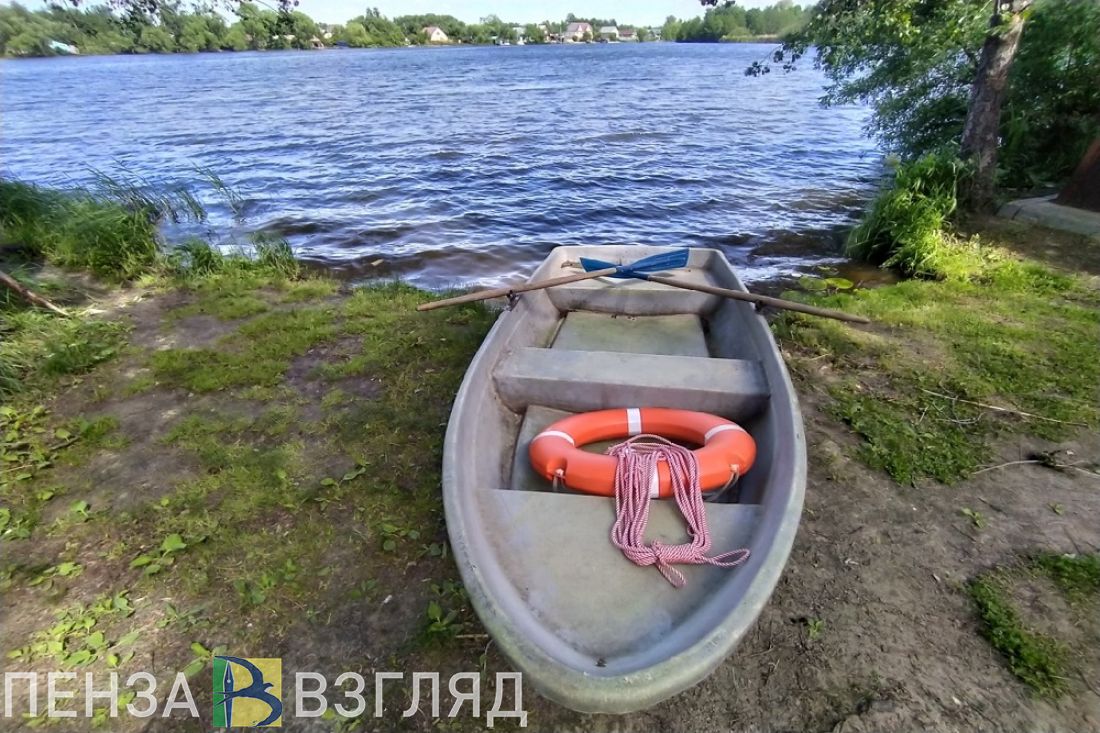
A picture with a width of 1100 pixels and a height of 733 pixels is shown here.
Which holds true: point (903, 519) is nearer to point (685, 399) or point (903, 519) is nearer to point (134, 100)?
point (685, 399)

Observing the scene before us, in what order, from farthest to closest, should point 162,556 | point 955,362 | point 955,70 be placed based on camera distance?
point 955,70
point 955,362
point 162,556

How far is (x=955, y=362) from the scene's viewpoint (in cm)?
421

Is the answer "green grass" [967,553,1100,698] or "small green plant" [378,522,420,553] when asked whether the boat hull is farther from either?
"green grass" [967,553,1100,698]

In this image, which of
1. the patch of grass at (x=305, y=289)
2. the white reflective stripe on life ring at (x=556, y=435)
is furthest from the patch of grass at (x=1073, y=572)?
the patch of grass at (x=305, y=289)

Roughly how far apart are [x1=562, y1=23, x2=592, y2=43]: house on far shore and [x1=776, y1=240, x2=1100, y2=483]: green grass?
119 m

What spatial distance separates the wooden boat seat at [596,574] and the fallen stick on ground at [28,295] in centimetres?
501

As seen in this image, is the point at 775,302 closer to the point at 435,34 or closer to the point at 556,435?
the point at 556,435

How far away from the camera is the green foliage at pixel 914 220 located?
244 inches

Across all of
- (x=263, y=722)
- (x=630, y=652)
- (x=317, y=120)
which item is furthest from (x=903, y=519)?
(x=317, y=120)

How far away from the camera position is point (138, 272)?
20.6 feet

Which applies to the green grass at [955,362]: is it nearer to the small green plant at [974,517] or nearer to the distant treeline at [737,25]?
the small green plant at [974,517]

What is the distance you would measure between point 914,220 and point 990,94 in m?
1.99

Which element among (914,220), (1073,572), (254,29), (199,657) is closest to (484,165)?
(254,29)

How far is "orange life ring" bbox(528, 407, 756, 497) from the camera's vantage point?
2.58 meters
